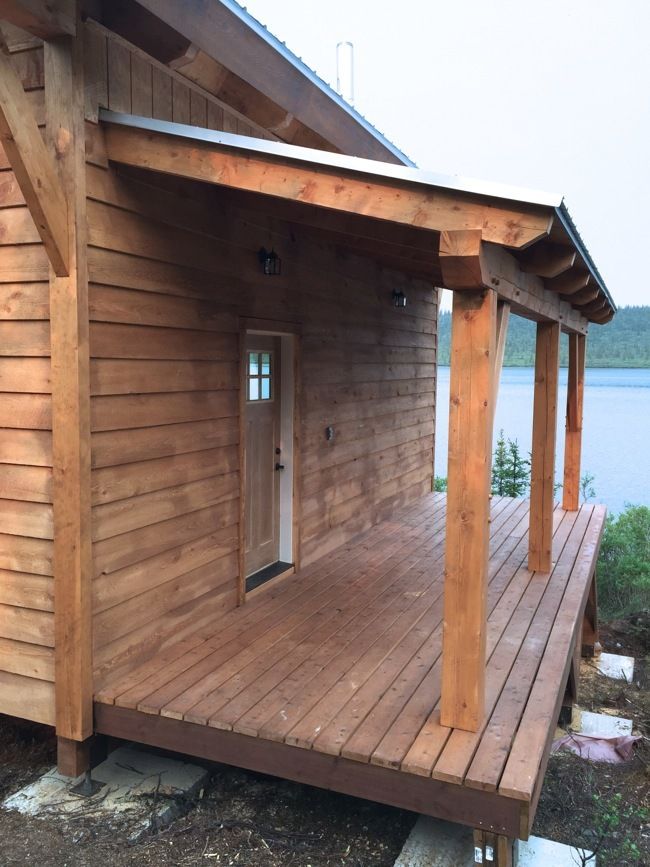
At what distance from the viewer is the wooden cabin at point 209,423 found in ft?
9.04

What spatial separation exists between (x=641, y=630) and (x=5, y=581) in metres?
6.12

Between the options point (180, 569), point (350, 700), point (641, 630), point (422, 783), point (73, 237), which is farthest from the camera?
point (641, 630)

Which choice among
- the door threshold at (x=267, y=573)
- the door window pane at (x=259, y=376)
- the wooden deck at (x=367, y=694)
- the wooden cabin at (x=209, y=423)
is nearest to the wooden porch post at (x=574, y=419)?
the wooden deck at (x=367, y=694)

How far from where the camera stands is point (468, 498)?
9.19 feet

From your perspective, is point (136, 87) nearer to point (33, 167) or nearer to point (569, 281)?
point (33, 167)

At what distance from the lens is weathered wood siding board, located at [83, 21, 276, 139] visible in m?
3.03

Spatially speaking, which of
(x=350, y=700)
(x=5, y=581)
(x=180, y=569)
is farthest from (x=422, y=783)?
(x=5, y=581)

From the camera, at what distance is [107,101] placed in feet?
10.3

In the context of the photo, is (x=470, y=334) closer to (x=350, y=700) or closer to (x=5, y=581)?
(x=350, y=700)

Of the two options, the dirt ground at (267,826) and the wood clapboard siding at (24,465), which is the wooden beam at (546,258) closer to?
the wood clapboard siding at (24,465)

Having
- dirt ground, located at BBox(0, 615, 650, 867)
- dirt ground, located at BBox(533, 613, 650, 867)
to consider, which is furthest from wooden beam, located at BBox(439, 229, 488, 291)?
dirt ground, located at BBox(533, 613, 650, 867)

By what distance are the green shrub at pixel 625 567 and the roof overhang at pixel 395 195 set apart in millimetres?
6623

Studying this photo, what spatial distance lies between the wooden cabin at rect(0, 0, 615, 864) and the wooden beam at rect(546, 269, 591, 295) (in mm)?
59

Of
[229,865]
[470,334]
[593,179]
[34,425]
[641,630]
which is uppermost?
[593,179]
